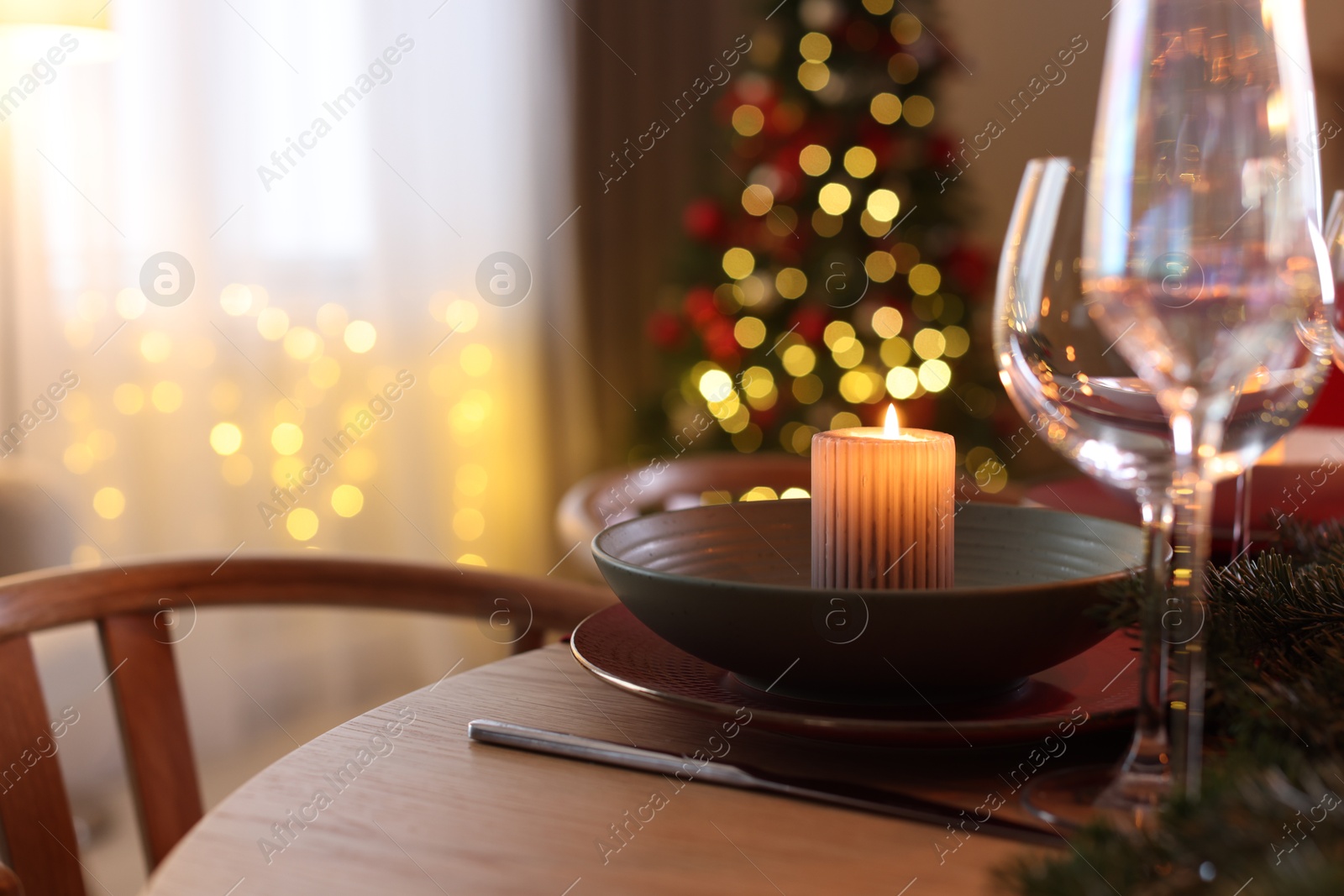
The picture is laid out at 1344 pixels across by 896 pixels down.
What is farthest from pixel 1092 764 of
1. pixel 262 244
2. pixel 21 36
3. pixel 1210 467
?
pixel 262 244

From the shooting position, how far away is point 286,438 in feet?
7.98

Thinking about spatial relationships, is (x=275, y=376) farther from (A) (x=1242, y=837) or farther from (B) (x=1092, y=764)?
(A) (x=1242, y=837)

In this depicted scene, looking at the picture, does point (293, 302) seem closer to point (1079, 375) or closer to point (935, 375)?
point (935, 375)

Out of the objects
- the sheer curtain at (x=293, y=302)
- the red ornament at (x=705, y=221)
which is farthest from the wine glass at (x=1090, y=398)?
the red ornament at (x=705, y=221)

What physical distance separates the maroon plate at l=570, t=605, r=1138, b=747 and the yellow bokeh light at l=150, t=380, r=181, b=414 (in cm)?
181

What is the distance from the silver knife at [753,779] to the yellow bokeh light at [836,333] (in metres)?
2.43

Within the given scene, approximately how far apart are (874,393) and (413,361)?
110cm

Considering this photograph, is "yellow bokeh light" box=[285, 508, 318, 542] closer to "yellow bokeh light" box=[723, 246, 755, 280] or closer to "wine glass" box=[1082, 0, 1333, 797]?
"yellow bokeh light" box=[723, 246, 755, 280]

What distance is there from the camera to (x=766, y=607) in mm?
511

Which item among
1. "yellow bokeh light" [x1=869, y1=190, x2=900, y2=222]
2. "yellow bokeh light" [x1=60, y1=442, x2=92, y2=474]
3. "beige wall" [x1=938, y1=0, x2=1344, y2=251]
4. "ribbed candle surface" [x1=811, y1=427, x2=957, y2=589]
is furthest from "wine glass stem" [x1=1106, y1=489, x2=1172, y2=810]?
"beige wall" [x1=938, y1=0, x2=1344, y2=251]

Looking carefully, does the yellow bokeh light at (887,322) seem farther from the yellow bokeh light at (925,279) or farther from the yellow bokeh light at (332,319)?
the yellow bokeh light at (332,319)

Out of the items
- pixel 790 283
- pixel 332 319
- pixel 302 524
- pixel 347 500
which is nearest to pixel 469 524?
pixel 347 500

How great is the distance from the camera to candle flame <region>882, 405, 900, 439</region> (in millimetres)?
606

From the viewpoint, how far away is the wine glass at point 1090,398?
440 millimetres
